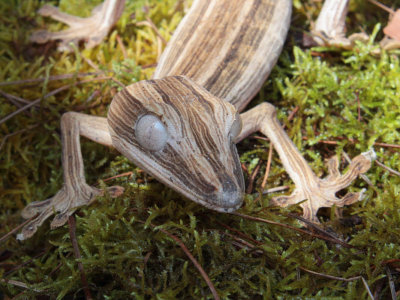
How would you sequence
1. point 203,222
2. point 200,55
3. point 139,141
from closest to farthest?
point 139,141
point 203,222
point 200,55

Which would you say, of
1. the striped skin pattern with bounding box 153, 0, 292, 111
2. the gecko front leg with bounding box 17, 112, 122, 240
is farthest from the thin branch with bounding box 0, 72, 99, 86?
the striped skin pattern with bounding box 153, 0, 292, 111

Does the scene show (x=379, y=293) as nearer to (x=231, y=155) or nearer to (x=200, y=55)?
(x=231, y=155)

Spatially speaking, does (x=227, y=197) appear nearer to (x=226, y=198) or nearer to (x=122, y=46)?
(x=226, y=198)

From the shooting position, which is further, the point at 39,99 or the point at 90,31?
the point at 90,31

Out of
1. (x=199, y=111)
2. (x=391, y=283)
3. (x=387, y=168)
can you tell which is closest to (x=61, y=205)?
(x=199, y=111)

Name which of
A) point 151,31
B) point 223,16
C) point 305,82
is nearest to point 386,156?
point 305,82

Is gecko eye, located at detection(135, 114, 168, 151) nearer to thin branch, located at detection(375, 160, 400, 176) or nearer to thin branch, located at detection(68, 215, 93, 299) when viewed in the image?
thin branch, located at detection(68, 215, 93, 299)

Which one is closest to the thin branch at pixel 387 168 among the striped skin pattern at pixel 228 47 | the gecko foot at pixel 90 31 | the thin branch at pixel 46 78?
the striped skin pattern at pixel 228 47

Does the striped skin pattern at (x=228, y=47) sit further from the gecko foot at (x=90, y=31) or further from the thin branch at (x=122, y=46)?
the gecko foot at (x=90, y=31)
